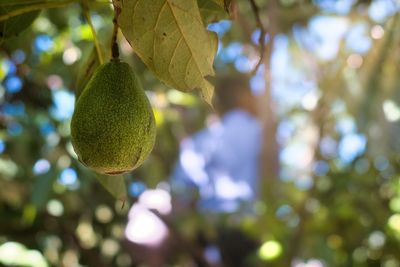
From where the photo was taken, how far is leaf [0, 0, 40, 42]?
4.55ft

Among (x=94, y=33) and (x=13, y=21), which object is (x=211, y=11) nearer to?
(x=94, y=33)

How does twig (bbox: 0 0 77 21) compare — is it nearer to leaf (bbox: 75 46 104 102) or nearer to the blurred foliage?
leaf (bbox: 75 46 104 102)

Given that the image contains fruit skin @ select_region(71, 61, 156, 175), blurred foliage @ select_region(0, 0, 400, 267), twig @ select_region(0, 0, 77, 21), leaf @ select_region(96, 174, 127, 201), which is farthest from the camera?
blurred foliage @ select_region(0, 0, 400, 267)

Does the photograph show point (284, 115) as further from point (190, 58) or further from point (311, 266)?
point (190, 58)

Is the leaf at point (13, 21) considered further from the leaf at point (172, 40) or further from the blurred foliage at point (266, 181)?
the blurred foliage at point (266, 181)

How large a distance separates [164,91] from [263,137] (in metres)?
1.80

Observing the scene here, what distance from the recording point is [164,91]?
3.41 m

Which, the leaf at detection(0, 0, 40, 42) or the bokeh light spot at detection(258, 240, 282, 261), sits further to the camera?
the bokeh light spot at detection(258, 240, 282, 261)

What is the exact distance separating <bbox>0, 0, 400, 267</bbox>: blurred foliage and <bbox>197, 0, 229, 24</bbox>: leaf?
1.14 metres

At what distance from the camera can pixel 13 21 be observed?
141cm

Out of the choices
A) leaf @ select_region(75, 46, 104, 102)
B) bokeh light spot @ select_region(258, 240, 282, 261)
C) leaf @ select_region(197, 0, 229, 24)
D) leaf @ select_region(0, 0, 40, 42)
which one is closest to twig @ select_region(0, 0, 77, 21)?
leaf @ select_region(0, 0, 40, 42)

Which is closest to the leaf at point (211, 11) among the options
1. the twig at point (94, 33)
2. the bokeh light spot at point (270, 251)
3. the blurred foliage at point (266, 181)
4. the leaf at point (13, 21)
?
the twig at point (94, 33)

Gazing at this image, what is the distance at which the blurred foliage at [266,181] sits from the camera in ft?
9.47

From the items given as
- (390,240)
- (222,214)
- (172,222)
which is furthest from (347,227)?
(172,222)
